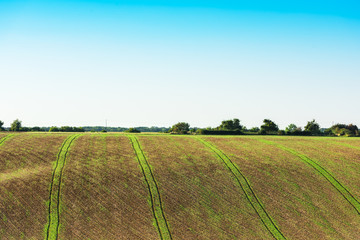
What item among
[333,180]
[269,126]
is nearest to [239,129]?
[269,126]

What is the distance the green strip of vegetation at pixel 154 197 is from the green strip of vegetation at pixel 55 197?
34.3 ft

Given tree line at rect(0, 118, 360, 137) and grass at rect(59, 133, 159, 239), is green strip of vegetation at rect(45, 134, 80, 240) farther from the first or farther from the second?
tree line at rect(0, 118, 360, 137)

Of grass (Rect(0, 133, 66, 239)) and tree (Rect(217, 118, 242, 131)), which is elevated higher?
tree (Rect(217, 118, 242, 131))

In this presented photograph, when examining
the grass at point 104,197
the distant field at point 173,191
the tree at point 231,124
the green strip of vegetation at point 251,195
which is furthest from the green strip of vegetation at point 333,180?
the tree at point 231,124

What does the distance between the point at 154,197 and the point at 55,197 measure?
463 inches

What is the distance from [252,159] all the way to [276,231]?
1778 centimetres

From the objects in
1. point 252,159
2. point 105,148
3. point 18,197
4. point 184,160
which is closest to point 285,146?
point 252,159

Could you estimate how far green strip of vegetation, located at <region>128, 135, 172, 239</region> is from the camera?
3369 centimetres

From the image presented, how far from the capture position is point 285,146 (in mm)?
59906

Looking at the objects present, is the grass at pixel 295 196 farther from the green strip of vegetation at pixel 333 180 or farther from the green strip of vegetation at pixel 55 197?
the green strip of vegetation at pixel 55 197

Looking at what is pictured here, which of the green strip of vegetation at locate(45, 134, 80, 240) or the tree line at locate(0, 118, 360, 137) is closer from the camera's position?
the green strip of vegetation at locate(45, 134, 80, 240)

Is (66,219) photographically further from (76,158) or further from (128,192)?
(76,158)

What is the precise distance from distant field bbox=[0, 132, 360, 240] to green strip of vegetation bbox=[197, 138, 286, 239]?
0.41 ft

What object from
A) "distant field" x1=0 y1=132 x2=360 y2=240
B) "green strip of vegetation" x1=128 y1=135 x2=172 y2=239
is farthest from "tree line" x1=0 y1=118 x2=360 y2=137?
"green strip of vegetation" x1=128 y1=135 x2=172 y2=239
